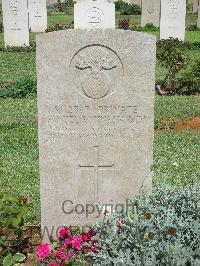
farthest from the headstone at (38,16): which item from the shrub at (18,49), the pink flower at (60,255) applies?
the pink flower at (60,255)

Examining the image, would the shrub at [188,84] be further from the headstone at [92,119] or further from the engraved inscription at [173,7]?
the headstone at [92,119]

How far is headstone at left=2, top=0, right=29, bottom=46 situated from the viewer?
18.8m

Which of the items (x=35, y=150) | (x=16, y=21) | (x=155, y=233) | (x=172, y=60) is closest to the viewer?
(x=155, y=233)

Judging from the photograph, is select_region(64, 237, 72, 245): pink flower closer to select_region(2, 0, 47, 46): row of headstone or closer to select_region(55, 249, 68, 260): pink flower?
select_region(55, 249, 68, 260): pink flower

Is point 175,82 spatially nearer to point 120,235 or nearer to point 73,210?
point 73,210

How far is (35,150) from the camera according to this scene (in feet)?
25.0

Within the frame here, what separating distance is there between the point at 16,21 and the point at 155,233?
16337 mm

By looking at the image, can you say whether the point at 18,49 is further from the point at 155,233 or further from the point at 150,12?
the point at 155,233

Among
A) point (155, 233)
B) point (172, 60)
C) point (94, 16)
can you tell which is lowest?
point (155, 233)

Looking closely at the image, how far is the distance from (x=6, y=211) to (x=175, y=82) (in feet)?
30.1

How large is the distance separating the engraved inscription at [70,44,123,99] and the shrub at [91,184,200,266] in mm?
928

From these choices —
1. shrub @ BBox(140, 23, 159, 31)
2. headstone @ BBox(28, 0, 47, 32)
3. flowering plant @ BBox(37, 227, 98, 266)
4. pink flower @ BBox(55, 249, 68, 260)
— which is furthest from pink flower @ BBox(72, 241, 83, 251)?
shrub @ BBox(140, 23, 159, 31)

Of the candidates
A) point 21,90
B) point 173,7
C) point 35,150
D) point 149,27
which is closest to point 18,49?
point 173,7

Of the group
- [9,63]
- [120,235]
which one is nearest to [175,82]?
[9,63]
